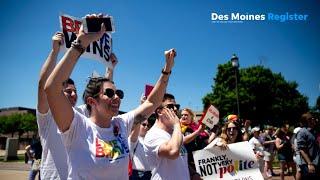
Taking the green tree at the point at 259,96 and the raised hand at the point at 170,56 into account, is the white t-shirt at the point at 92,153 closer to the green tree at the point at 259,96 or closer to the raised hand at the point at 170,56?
the raised hand at the point at 170,56

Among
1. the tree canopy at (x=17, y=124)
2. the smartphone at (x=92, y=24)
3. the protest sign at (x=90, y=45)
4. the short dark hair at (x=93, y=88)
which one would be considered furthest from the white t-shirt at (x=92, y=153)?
the tree canopy at (x=17, y=124)

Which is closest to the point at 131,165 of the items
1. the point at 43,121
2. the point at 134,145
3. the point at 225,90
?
the point at 134,145

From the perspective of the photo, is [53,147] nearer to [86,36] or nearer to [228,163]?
[86,36]

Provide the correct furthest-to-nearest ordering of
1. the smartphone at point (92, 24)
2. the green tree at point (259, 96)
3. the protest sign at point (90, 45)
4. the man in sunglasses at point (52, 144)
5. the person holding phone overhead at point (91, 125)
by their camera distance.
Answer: the green tree at point (259, 96)
the protest sign at point (90, 45)
the man in sunglasses at point (52, 144)
the smartphone at point (92, 24)
the person holding phone overhead at point (91, 125)

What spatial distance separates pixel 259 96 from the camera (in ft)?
150

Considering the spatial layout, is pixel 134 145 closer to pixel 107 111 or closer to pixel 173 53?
pixel 173 53

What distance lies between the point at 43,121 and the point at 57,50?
2.24 feet

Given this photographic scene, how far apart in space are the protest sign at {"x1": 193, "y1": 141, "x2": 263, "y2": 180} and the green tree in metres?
37.3

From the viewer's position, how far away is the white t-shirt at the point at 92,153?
107 inches

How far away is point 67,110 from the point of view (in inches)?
103

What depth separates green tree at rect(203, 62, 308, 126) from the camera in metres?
44.9

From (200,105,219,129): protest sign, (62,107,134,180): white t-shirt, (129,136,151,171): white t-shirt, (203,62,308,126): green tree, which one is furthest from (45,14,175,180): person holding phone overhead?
(203,62,308,126): green tree

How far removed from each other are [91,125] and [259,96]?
4474 cm

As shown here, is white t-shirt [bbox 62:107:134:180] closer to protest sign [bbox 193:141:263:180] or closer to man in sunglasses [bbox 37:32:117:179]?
man in sunglasses [bbox 37:32:117:179]
